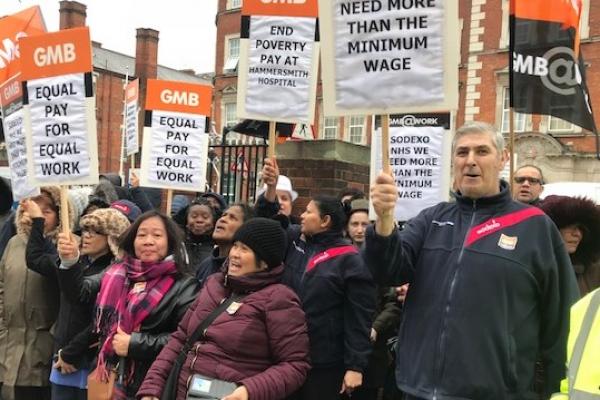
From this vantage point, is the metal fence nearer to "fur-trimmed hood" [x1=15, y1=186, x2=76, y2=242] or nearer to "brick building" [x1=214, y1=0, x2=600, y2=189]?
"fur-trimmed hood" [x1=15, y1=186, x2=76, y2=242]

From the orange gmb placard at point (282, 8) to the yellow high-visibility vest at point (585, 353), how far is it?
12.5 ft

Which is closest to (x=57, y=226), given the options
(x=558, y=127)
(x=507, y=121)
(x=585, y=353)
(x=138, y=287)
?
(x=138, y=287)

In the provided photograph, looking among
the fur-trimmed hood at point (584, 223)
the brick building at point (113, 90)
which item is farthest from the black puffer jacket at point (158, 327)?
the brick building at point (113, 90)

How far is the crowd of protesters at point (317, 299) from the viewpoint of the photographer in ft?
9.35

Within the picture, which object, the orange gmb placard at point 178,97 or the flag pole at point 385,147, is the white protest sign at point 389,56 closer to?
the flag pole at point 385,147

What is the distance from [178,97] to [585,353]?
5512mm

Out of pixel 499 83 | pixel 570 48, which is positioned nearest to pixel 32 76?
pixel 570 48

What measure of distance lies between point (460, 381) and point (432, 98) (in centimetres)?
125

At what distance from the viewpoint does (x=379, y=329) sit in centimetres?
458

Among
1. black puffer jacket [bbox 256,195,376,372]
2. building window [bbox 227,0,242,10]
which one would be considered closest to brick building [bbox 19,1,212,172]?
building window [bbox 227,0,242,10]

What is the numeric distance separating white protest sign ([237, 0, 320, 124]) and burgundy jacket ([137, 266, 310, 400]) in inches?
75.6

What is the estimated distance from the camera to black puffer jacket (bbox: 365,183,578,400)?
111 inches

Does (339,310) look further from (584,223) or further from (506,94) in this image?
(506,94)

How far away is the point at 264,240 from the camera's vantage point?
372 cm
